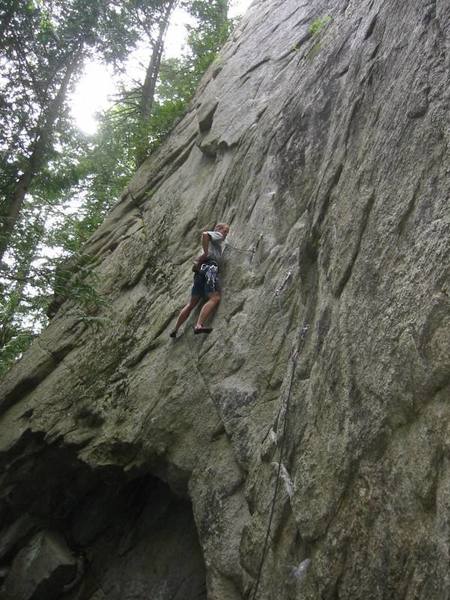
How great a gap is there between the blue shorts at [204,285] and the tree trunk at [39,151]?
478 centimetres

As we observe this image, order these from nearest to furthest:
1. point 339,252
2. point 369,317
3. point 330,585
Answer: point 330,585
point 369,317
point 339,252

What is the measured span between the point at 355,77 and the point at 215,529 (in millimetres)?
6389

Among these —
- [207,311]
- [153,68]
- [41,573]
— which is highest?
[153,68]

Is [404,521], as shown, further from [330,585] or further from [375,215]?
[375,215]

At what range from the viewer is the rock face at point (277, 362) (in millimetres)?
4422

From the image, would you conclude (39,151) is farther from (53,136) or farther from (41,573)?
A: (41,573)

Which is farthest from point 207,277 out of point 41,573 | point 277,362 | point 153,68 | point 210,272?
point 153,68

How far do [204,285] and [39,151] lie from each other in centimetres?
714

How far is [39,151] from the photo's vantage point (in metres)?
13.8

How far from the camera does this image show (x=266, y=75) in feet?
41.6

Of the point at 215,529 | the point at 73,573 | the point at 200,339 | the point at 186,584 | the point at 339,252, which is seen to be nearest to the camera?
the point at 339,252

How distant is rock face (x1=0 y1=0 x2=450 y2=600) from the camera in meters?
4.42

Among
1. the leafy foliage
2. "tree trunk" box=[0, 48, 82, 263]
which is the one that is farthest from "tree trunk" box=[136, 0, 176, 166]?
"tree trunk" box=[0, 48, 82, 263]

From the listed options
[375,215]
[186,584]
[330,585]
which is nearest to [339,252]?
[375,215]
